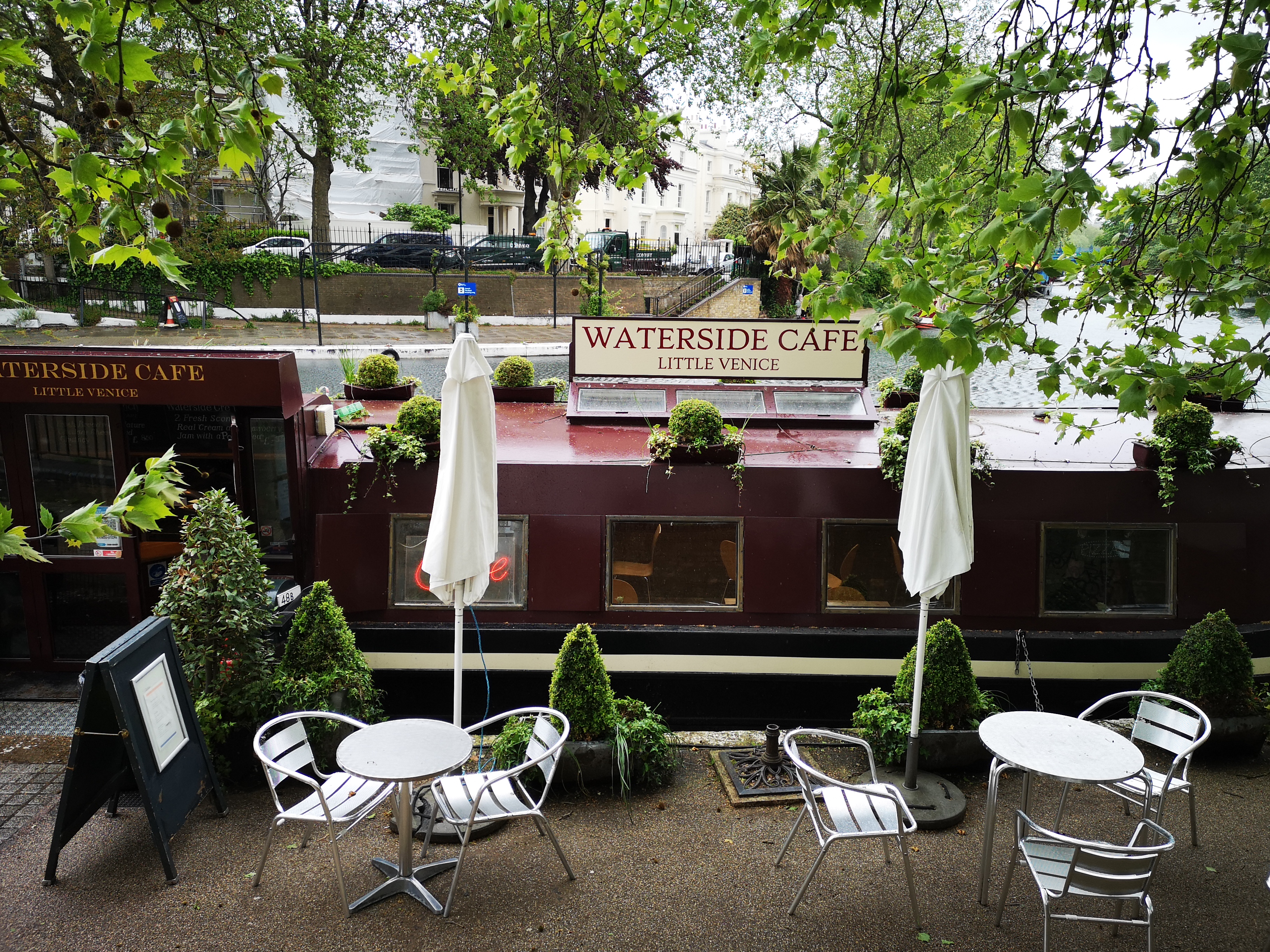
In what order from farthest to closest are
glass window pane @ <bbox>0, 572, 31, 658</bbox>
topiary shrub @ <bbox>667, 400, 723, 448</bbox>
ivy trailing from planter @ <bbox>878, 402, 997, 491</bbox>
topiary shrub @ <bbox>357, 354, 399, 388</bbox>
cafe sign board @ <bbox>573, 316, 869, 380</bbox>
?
topiary shrub @ <bbox>357, 354, 399, 388</bbox>, cafe sign board @ <bbox>573, 316, 869, 380</bbox>, glass window pane @ <bbox>0, 572, 31, 658</bbox>, topiary shrub @ <bbox>667, 400, 723, 448</bbox>, ivy trailing from planter @ <bbox>878, 402, 997, 491</bbox>

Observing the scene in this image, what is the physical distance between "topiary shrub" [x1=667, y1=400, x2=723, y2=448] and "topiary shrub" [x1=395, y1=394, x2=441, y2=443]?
69.0 inches

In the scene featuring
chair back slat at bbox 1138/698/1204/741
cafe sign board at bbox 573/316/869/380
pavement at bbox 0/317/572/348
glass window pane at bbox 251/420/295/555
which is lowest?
chair back slat at bbox 1138/698/1204/741

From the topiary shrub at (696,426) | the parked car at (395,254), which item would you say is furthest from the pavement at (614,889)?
the parked car at (395,254)

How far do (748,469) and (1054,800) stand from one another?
3022mm

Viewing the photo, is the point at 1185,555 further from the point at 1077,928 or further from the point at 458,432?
the point at 458,432

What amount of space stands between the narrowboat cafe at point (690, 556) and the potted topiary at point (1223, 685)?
0.48 meters

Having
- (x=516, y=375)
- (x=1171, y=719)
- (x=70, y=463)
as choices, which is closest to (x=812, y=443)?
(x=516, y=375)

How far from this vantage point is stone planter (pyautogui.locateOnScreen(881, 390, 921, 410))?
8805 mm

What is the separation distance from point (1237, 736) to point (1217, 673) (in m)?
0.48

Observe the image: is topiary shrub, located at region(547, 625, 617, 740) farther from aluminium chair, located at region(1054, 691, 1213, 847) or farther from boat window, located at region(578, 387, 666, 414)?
aluminium chair, located at region(1054, 691, 1213, 847)

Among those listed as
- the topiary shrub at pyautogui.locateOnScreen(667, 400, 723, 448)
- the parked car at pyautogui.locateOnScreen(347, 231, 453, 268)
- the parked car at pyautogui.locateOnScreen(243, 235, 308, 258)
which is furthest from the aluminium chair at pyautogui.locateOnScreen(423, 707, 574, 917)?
the parked car at pyautogui.locateOnScreen(243, 235, 308, 258)

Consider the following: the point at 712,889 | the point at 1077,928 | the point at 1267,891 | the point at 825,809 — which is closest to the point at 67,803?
the point at 712,889

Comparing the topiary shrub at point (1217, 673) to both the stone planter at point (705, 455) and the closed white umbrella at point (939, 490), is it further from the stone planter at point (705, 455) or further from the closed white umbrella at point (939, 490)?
the stone planter at point (705, 455)

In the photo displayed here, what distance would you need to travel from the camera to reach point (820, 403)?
817 centimetres
